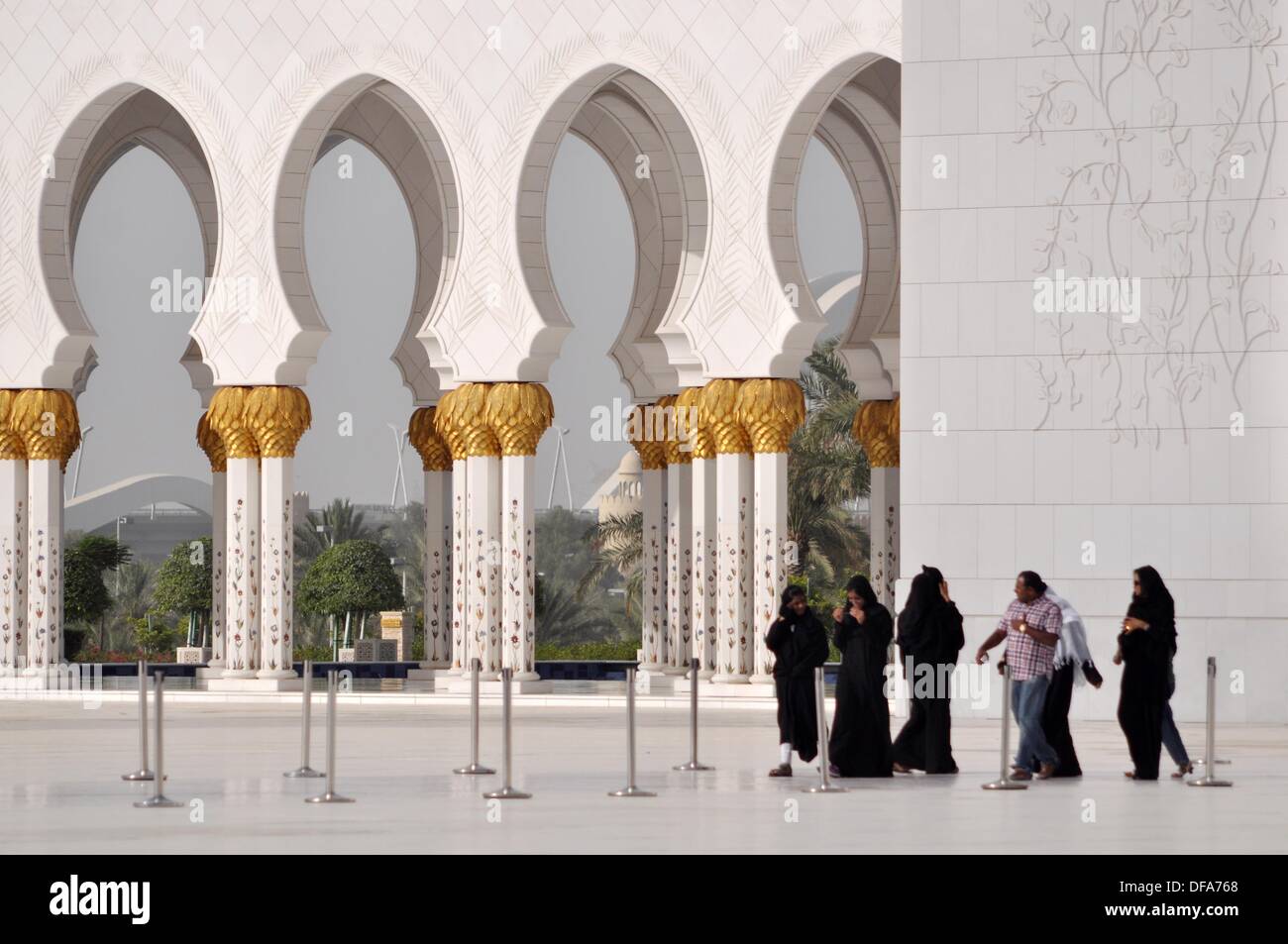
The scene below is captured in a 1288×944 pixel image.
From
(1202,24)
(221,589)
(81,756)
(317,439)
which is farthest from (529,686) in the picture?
(317,439)

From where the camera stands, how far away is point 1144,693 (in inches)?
421

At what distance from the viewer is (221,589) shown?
1955cm

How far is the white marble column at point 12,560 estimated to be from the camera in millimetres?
17438

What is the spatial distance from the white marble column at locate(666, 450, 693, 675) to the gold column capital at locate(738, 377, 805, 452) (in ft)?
9.66

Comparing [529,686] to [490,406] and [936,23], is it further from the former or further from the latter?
[936,23]

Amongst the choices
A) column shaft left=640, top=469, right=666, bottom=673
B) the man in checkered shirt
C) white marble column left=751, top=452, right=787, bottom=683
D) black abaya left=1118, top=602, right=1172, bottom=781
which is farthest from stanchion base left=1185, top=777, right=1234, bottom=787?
column shaft left=640, top=469, right=666, bottom=673

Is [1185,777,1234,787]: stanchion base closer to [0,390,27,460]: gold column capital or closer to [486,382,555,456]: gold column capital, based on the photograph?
[486,382,555,456]: gold column capital

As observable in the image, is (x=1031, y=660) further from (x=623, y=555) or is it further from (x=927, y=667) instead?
(x=623, y=555)

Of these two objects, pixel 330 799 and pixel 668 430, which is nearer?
pixel 330 799

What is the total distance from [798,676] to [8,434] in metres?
8.48

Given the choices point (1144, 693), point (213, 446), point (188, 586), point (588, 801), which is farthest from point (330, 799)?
point (188, 586)

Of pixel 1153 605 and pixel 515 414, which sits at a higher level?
pixel 515 414

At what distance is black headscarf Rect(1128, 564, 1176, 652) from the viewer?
35.3 ft
